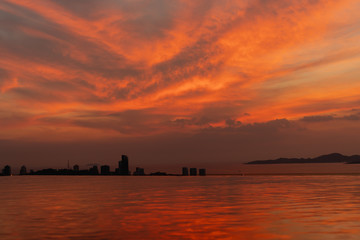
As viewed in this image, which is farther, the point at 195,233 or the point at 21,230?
the point at 21,230

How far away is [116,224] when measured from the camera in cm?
3384

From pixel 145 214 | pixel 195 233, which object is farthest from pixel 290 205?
pixel 195 233

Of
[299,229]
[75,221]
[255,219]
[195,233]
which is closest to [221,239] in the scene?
[195,233]

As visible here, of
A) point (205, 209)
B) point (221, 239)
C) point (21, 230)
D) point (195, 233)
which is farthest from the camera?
point (205, 209)

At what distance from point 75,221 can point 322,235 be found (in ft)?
65.7

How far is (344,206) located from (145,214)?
21454 millimetres

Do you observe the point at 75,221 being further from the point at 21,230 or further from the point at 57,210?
the point at 57,210

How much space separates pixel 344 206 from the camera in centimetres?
4491

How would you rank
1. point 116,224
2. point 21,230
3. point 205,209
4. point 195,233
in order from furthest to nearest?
point 205,209
point 116,224
point 21,230
point 195,233

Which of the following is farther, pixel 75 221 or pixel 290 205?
pixel 290 205

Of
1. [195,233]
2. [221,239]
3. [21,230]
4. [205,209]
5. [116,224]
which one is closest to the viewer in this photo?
[221,239]

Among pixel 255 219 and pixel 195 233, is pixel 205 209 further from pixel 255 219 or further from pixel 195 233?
pixel 195 233

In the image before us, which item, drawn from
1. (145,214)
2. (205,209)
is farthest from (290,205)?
(145,214)

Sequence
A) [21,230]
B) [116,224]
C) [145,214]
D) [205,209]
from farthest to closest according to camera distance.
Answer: [205,209] → [145,214] → [116,224] → [21,230]
